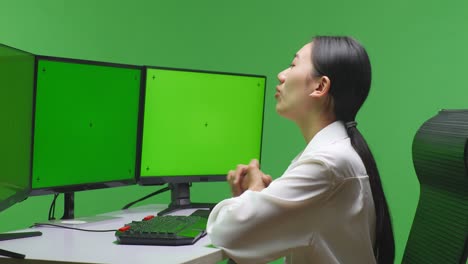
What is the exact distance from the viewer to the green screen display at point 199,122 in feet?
7.68

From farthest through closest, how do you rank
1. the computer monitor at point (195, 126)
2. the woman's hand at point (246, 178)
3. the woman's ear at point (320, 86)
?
the computer monitor at point (195, 126) < the woman's hand at point (246, 178) < the woman's ear at point (320, 86)

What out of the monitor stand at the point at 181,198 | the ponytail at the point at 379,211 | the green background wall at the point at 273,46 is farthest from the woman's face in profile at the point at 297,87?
the green background wall at the point at 273,46

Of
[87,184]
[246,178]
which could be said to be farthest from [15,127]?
[246,178]

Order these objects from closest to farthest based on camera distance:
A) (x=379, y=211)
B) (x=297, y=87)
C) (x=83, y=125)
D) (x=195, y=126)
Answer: (x=379, y=211), (x=297, y=87), (x=83, y=125), (x=195, y=126)

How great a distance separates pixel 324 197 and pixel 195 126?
972 millimetres

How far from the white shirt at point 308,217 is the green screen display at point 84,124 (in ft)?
2.23

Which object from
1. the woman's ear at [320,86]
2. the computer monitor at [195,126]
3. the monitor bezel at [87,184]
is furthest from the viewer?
the computer monitor at [195,126]

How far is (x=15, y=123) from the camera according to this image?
66.1 inches

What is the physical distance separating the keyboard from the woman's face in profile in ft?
1.36

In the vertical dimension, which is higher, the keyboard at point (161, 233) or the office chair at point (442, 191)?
the office chair at point (442, 191)

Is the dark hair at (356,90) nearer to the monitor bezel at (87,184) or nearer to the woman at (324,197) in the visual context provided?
the woman at (324,197)

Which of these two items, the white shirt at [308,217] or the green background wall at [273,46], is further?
the green background wall at [273,46]

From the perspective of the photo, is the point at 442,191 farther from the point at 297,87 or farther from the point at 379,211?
the point at 297,87

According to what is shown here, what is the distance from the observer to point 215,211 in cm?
163
